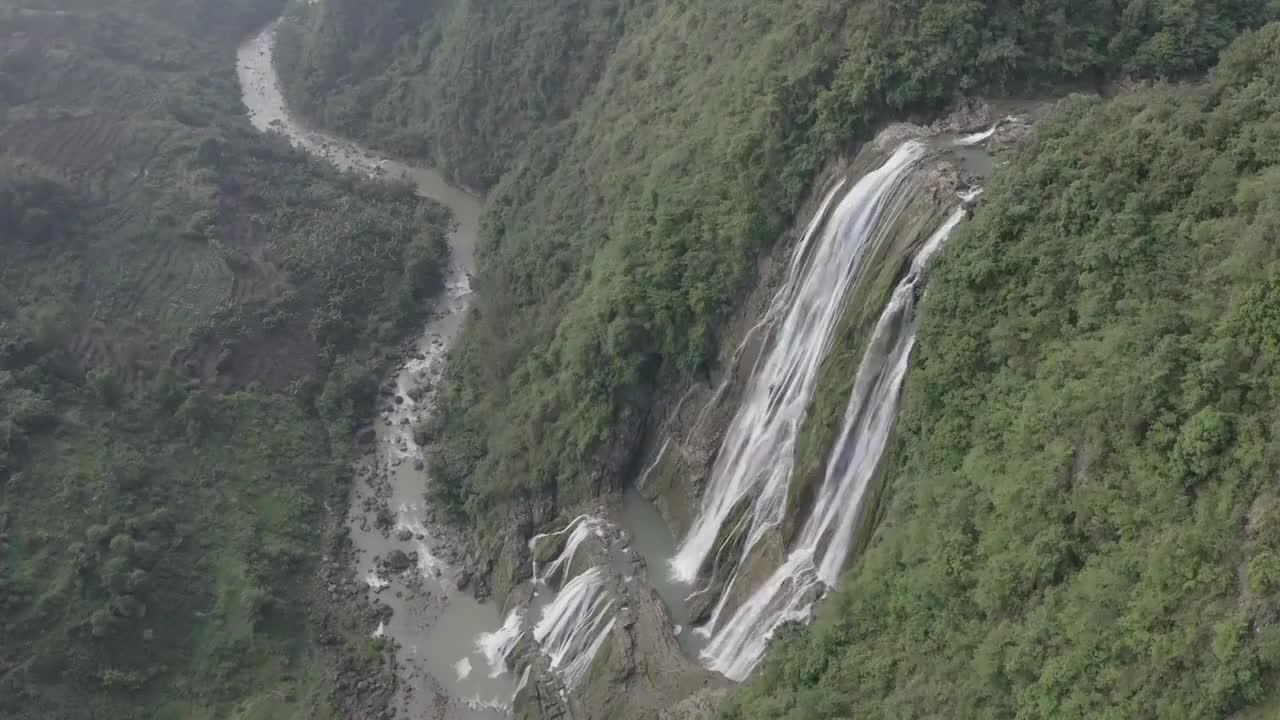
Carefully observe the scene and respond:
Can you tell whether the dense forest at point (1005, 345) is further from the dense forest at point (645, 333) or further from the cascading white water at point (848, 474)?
the cascading white water at point (848, 474)

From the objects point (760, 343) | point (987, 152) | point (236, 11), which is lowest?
point (760, 343)

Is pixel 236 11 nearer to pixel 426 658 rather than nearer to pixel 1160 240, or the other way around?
pixel 426 658

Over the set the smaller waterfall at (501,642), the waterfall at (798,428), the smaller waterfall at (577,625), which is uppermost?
the waterfall at (798,428)

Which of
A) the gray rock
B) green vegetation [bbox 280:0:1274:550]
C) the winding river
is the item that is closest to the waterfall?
green vegetation [bbox 280:0:1274:550]

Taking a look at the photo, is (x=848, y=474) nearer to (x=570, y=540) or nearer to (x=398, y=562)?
(x=570, y=540)

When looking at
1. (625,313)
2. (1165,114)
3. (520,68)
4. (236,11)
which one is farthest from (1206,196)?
(236,11)

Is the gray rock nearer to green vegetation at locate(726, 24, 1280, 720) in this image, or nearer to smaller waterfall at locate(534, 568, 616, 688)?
smaller waterfall at locate(534, 568, 616, 688)

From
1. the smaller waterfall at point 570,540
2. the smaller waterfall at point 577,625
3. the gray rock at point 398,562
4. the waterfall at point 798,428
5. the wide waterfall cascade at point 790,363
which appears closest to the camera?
the waterfall at point 798,428

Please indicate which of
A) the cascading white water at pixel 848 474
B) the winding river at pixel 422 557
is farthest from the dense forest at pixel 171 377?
the cascading white water at pixel 848 474
